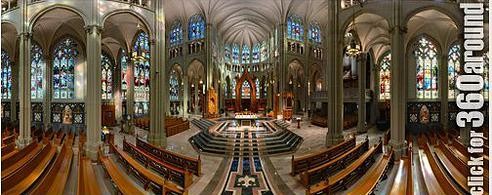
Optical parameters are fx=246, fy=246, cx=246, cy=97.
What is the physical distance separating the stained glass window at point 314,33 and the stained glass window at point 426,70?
14006mm

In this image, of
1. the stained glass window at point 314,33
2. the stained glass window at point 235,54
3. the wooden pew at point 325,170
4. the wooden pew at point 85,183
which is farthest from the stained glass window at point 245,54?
the wooden pew at point 85,183

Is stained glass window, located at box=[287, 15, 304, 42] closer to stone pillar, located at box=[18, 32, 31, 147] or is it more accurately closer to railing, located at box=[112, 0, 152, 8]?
railing, located at box=[112, 0, 152, 8]

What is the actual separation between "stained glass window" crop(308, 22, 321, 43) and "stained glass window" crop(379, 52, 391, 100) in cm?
1130

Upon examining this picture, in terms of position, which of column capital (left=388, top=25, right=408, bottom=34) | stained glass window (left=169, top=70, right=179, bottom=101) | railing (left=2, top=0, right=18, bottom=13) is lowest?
stained glass window (left=169, top=70, right=179, bottom=101)

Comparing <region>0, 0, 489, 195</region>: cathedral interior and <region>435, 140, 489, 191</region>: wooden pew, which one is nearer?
<region>435, 140, 489, 191</region>: wooden pew

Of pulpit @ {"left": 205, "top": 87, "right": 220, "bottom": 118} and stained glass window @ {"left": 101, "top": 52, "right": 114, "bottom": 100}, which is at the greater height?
stained glass window @ {"left": 101, "top": 52, "right": 114, "bottom": 100}

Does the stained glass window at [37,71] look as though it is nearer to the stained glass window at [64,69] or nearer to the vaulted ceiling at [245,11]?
the stained glass window at [64,69]

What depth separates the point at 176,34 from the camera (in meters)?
30.6

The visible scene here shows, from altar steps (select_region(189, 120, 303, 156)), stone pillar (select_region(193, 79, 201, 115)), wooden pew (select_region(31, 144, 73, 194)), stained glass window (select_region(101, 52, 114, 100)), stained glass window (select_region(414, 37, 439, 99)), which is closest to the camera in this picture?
wooden pew (select_region(31, 144, 73, 194))

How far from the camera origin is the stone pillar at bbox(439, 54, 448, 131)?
55.7 feet

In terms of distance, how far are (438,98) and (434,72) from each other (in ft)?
6.40

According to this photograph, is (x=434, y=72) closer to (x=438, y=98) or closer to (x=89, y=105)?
(x=438, y=98)

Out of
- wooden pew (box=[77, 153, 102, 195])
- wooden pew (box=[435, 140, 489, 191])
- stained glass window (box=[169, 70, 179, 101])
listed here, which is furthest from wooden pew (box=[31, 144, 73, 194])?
stained glass window (box=[169, 70, 179, 101])

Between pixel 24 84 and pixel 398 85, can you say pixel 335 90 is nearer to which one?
pixel 398 85
